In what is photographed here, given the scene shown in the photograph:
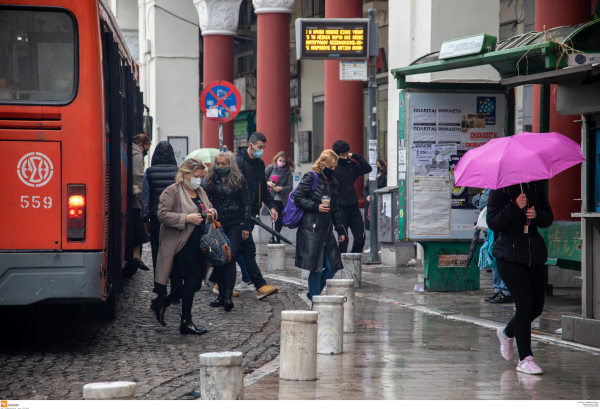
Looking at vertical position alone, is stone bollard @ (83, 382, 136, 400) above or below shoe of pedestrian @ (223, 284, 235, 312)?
above

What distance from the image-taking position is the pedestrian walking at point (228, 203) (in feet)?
30.3

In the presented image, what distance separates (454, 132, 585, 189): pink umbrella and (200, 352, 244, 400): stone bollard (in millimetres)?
2270

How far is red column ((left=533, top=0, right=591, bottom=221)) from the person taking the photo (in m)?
11.0

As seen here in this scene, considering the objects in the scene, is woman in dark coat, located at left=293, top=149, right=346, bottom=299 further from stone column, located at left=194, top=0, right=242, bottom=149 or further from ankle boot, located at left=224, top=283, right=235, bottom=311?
stone column, located at left=194, top=0, right=242, bottom=149

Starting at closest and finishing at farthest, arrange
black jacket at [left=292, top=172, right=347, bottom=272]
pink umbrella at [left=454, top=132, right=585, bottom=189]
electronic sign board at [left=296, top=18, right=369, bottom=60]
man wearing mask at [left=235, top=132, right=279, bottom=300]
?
1. pink umbrella at [left=454, top=132, right=585, bottom=189]
2. black jacket at [left=292, top=172, right=347, bottom=272]
3. man wearing mask at [left=235, top=132, right=279, bottom=300]
4. electronic sign board at [left=296, top=18, right=369, bottom=60]

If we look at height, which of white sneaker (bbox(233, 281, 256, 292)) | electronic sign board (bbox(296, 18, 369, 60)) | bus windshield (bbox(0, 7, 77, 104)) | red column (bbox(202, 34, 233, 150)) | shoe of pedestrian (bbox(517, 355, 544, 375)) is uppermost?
red column (bbox(202, 34, 233, 150))

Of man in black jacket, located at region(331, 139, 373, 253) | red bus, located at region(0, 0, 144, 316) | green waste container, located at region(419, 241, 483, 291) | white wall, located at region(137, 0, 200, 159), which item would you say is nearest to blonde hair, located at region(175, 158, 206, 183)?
red bus, located at region(0, 0, 144, 316)

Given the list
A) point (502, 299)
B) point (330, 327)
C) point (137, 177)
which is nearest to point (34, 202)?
point (330, 327)

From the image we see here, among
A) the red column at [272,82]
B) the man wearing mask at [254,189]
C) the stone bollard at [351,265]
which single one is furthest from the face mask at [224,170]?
the red column at [272,82]

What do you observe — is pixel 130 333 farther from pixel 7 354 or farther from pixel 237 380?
pixel 237 380

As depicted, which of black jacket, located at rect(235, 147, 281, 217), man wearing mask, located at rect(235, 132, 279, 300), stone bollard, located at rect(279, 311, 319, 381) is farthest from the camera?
black jacket, located at rect(235, 147, 281, 217)

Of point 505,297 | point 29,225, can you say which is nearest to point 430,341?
point 505,297

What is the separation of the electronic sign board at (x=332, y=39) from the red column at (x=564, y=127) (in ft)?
8.92

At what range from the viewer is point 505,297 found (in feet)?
31.8
